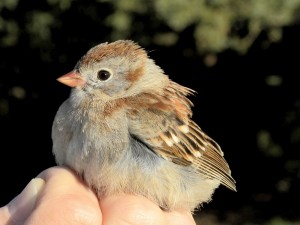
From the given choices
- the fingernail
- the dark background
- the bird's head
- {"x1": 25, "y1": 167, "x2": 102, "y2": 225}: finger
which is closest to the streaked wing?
the bird's head

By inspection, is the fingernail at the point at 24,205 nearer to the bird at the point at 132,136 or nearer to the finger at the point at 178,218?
the bird at the point at 132,136

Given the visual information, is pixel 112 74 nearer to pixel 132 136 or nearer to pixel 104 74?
pixel 104 74

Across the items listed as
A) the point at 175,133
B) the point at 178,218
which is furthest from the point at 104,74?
the point at 178,218

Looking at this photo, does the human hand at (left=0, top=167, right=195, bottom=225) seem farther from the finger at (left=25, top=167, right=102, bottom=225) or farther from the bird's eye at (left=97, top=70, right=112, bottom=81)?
the bird's eye at (left=97, top=70, right=112, bottom=81)

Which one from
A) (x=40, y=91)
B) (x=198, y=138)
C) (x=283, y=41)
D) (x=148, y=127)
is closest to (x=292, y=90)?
(x=283, y=41)

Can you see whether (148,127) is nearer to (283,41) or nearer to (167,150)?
(167,150)
